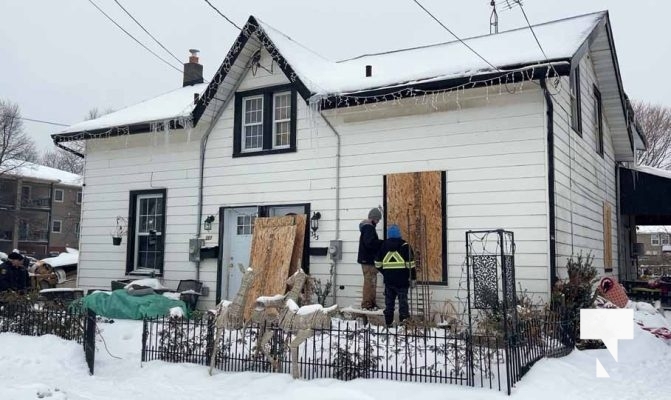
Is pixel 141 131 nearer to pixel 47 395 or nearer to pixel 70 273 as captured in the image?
pixel 47 395

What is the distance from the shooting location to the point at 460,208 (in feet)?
33.7

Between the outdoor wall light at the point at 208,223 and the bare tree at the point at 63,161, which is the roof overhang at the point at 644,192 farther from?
the bare tree at the point at 63,161

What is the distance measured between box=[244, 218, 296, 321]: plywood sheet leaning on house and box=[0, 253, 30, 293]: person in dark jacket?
15.5 ft

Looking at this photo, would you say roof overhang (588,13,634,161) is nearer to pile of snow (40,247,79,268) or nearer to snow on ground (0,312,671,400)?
snow on ground (0,312,671,400)

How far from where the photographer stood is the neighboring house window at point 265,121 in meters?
12.5

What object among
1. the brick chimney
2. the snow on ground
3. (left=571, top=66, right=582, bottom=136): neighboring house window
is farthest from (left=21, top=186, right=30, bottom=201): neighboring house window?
(left=571, top=66, right=582, bottom=136): neighboring house window

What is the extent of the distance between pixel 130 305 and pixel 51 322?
2168 millimetres

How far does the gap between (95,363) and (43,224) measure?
50.0 m

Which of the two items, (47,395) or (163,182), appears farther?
(163,182)

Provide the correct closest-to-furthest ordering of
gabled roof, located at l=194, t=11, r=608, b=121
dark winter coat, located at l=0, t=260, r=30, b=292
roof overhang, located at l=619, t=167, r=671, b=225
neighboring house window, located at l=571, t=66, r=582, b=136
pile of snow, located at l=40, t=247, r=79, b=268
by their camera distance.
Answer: gabled roof, located at l=194, t=11, r=608, b=121, neighboring house window, located at l=571, t=66, r=582, b=136, dark winter coat, located at l=0, t=260, r=30, b=292, roof overhang, located at l=619, t=167, r=671, b=225, pile of snow, located at l=40, t=247, r=79, b=268

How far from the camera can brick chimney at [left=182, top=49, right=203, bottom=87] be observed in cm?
1829

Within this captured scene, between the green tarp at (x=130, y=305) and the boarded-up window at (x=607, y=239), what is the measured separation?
995 cm

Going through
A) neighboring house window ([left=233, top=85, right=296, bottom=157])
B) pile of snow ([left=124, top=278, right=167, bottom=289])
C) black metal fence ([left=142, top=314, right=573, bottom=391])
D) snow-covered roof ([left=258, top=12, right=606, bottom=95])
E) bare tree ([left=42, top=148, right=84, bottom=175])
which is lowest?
black metal fence ([left=142, top=314, right=573, bottom=391])

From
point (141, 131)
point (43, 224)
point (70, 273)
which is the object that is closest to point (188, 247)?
point (141, 131)
